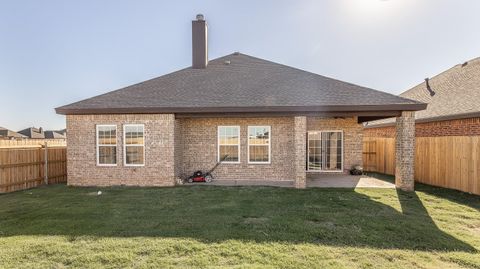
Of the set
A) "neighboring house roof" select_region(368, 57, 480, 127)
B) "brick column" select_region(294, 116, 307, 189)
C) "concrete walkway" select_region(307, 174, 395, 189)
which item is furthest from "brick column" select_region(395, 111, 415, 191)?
"brick column" select_region(294, 116, 307, 189)

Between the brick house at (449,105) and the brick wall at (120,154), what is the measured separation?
10334mm

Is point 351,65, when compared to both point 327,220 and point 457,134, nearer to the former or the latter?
point 457,134

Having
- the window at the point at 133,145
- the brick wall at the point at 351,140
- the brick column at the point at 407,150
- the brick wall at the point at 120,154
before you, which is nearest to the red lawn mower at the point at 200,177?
the brick wall at the point at 120,154

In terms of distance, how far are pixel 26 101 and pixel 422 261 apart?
2734 cm

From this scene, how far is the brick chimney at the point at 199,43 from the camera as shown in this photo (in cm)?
1338

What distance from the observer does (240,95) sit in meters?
10.5

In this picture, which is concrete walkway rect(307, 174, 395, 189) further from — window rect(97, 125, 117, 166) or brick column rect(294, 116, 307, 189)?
window rect(97, 125, 117, 166)

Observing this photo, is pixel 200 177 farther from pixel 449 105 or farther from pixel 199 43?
pixel 449 105

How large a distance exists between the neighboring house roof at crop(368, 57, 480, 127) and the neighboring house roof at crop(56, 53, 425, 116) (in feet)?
7.18

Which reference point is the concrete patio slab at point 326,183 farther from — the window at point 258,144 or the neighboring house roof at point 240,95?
the neighboring house roof at point 240,95

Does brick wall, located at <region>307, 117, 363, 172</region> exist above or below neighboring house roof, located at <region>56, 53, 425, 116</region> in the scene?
below

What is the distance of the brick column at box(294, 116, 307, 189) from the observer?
946cm

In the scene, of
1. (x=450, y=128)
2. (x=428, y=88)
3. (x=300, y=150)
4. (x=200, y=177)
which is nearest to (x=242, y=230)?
(x=300, y=150)

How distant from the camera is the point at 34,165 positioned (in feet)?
35.2
